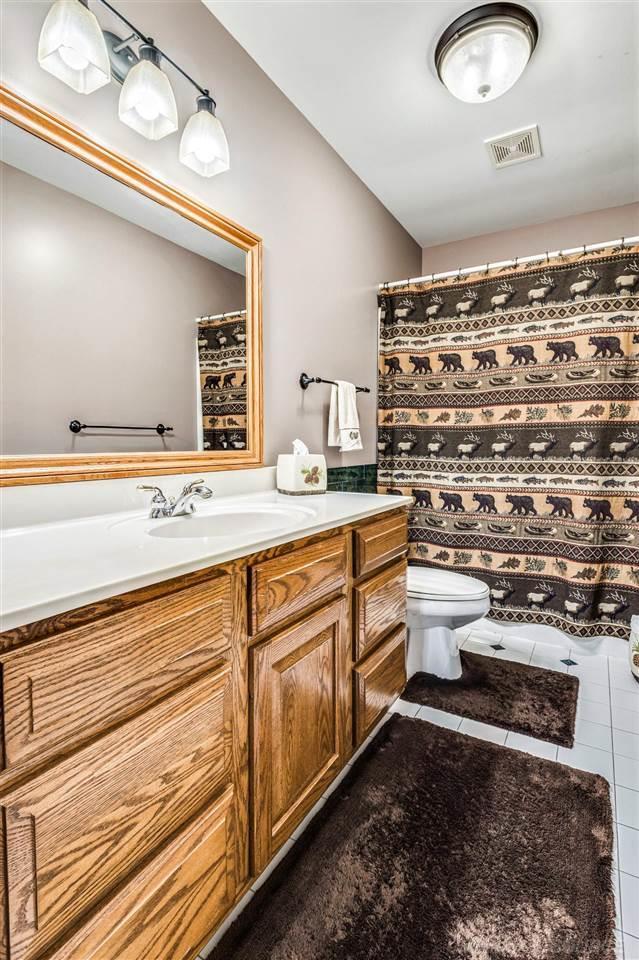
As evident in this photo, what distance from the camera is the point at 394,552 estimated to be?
154 cm

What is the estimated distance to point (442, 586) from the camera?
1.93m

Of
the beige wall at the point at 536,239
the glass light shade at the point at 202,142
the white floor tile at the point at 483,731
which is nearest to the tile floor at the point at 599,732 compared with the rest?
the white floor tile at the point at 483,731

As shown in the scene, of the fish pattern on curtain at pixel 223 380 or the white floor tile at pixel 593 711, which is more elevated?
the fish pattern on curtain at pixel 223 380

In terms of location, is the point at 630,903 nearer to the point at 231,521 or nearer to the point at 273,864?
the point at 273,864

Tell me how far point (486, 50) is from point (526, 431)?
1.45m

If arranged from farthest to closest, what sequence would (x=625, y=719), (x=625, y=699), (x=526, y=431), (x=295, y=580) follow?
1. (x=526, y=431)
2. (x=625, y=699)
3. (x=625, y=719)
4. (x=295, y=580)

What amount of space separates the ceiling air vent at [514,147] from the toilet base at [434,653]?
213 cm

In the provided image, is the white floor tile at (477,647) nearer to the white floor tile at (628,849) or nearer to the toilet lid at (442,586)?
the toilet lid at (442,586)

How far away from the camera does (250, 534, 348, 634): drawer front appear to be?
0.92 metres

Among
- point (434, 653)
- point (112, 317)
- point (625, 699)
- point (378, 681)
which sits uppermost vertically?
point (112, 317)

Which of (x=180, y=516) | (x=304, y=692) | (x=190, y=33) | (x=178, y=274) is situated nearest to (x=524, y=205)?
(x=190, y=33)

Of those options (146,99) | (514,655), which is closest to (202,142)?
(146,99)

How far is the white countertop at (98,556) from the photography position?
567 millimetres

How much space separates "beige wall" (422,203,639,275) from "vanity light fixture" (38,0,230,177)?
1.99m
